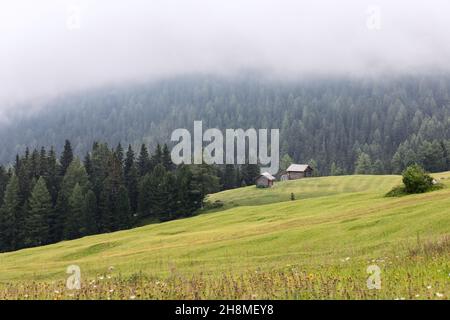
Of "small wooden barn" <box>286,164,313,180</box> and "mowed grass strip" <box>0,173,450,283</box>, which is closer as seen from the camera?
"mowed grass strip" <box>0,173,450,283</box>

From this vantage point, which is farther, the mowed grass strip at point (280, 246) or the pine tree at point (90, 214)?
the pine tree at point (90, 214)

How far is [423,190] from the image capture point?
194 feet

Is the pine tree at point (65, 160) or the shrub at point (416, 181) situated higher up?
the pine tree at point (65, 160)

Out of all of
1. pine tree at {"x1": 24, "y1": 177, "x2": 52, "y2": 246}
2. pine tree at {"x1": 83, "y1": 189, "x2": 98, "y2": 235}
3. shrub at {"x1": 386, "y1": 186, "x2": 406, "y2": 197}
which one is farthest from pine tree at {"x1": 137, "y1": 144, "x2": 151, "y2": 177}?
shrub at {"x1": 386, "y1": 186, "x2": 406, "y2": 197}

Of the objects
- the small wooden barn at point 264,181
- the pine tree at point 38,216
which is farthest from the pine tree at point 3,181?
the small wooden barn at point 264,181

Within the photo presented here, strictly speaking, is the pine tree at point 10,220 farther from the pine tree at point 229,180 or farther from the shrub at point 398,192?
the shrub at point 398,192

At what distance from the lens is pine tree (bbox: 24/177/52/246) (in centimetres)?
10421

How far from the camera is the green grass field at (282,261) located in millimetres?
15641

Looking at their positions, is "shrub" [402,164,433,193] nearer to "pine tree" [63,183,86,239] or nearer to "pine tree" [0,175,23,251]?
"pine tree" [63,183,86,239]

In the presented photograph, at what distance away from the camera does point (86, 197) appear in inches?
4291

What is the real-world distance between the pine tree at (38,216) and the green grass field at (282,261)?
3960 cm

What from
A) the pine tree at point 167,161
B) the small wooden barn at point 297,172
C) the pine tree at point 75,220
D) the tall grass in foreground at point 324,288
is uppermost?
the pine tree at point 167,161

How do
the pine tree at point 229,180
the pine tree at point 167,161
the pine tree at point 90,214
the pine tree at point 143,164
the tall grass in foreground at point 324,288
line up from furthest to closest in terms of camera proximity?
the pine tree at point 229,180, the pine tree at point 167,161, the pine tree at point 143,164, the pine tree at point 90,214, the tall grass in foreground at point 324,288
